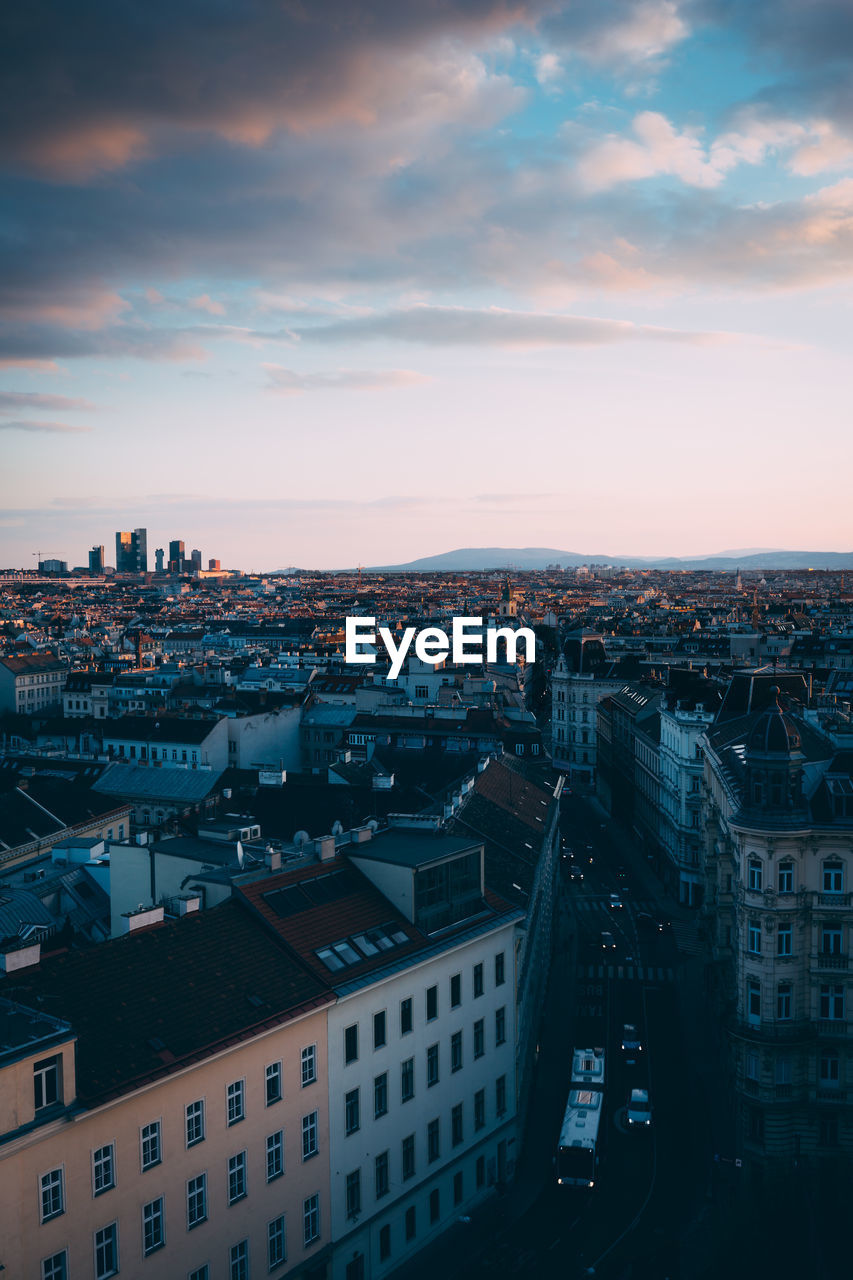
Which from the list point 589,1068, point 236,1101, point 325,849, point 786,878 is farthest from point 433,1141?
point 786,878

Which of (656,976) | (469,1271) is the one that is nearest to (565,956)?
(656,976)

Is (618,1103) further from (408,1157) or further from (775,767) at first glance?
(775,767)

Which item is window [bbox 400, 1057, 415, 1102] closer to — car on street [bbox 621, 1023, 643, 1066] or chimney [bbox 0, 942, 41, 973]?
chimney [bbox 0, 942, 41, 973]

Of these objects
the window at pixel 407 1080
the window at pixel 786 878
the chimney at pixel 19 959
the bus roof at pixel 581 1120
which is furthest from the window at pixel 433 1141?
the window at pixel 786 878

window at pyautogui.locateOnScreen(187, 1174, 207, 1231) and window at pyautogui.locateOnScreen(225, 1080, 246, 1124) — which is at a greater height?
window at pyautogui.locateOnScreen(225, 1080, 246, 1124)

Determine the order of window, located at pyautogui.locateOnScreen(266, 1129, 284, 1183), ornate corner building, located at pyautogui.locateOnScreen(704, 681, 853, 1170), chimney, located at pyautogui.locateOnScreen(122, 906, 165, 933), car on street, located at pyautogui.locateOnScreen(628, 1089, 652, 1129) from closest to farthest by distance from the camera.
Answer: window, located at pyautogui.locateOnScreen(266, 1129, 284, 1183)
chimney, located at pyautogui.locateOnScreen(122, 906, 165, 933)
ornate corner building, located at pyautogui.locateOnScreen(704, 681, 853, 1170)
car on street, located at pyautogui.locateOnScreen(628, 1089, 652, 1129)

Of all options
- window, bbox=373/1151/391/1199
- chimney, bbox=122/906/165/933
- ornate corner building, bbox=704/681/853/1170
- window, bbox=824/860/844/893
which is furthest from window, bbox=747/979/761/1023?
chimney, bbox=122/906/165/933

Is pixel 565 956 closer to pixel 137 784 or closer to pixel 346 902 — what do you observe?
pixel 346 902
